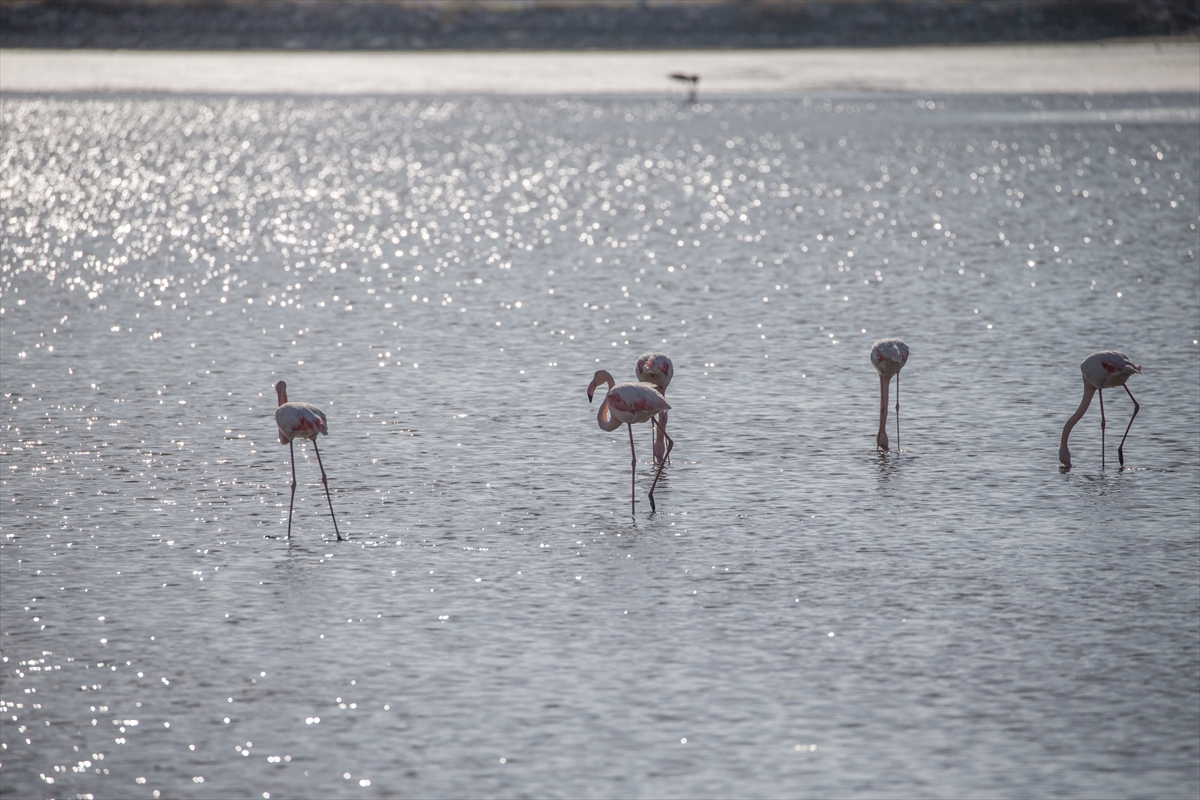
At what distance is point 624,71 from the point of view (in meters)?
45.4

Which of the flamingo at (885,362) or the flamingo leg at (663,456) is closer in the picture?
the flamingo leg at (663,456)

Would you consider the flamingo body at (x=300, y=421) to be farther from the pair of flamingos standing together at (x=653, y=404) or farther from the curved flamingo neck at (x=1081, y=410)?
the curved flamingo neck at (x=1081, y=410)

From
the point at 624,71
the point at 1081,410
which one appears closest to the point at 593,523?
the point at 1081,410

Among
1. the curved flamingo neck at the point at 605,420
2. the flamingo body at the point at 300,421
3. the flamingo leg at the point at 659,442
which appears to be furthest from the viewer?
the flamingo leg at the point at 659,442

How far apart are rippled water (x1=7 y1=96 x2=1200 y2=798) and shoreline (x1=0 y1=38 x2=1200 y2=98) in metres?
24.4

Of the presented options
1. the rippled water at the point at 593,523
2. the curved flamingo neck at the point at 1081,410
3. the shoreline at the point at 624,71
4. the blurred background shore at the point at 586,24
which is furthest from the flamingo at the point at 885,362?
the blurred background shore at the point at 586,24

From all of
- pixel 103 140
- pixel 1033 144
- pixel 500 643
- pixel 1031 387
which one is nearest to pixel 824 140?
pixel 1033 144

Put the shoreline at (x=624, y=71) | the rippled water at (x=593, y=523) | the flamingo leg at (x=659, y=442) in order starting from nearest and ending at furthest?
the rippled water at (x=593, y=523) < the flamingo leg at (x=659, y=442) < the shoreline at (x=624, y=71)

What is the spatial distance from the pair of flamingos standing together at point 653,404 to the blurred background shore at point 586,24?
46.1m

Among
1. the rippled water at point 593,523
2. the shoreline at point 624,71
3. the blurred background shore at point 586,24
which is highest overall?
the blurred background shore at point 586,24

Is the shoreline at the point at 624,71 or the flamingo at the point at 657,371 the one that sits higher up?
the shoreline at the point at 624,71

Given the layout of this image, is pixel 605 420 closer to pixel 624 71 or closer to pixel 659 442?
pixel 659 442

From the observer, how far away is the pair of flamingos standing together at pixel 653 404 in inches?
265

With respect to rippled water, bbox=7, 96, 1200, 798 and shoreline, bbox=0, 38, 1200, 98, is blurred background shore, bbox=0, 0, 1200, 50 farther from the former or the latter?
rippled water, bbox=7, 96, 1200, 798
